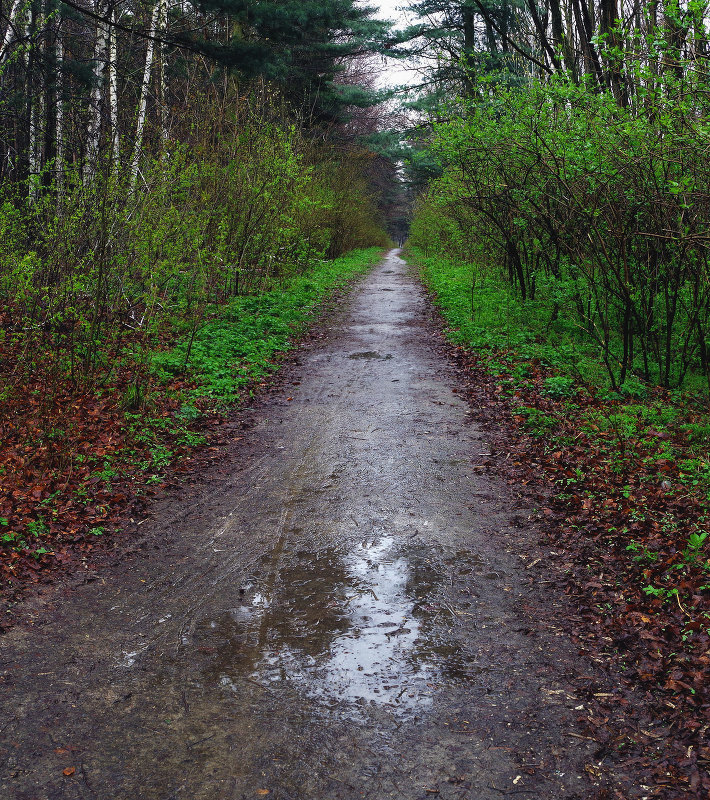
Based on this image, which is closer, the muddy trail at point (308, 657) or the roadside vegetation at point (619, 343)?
the muddy trail at point (308, 657)

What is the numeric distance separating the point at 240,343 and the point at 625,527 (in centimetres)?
759

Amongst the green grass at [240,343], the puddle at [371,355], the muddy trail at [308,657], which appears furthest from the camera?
the puddle at [371,355]

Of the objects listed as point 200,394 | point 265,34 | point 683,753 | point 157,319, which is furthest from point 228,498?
point 265,34

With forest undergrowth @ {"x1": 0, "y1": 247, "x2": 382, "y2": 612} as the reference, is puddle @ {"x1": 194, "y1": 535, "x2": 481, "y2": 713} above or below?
below

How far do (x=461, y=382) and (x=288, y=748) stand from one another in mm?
7201

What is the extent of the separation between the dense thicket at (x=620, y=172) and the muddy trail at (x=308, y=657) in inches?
143

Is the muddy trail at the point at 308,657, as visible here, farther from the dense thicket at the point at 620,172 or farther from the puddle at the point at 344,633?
the dense thicket at the point at 620,172

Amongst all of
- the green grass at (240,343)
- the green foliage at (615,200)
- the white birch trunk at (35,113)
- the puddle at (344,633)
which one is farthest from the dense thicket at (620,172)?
the white birch trunk at (35,113)

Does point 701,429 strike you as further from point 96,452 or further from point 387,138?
point 387,138

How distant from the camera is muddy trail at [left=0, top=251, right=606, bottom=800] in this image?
305cm

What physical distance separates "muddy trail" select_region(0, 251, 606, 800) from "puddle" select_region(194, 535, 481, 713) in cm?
1

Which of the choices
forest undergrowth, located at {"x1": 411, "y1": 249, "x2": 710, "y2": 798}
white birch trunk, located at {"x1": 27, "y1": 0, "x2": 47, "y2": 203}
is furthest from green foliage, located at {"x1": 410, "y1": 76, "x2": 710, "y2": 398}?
white birch trunk, located at {"x1": 27, "y1": 0, "x2": 47, "y2": 203}

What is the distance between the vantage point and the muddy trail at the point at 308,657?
10.0 ft

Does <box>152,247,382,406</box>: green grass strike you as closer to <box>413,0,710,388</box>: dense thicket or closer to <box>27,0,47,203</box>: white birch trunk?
<box>413,0,710,388</box>: dense thicket
